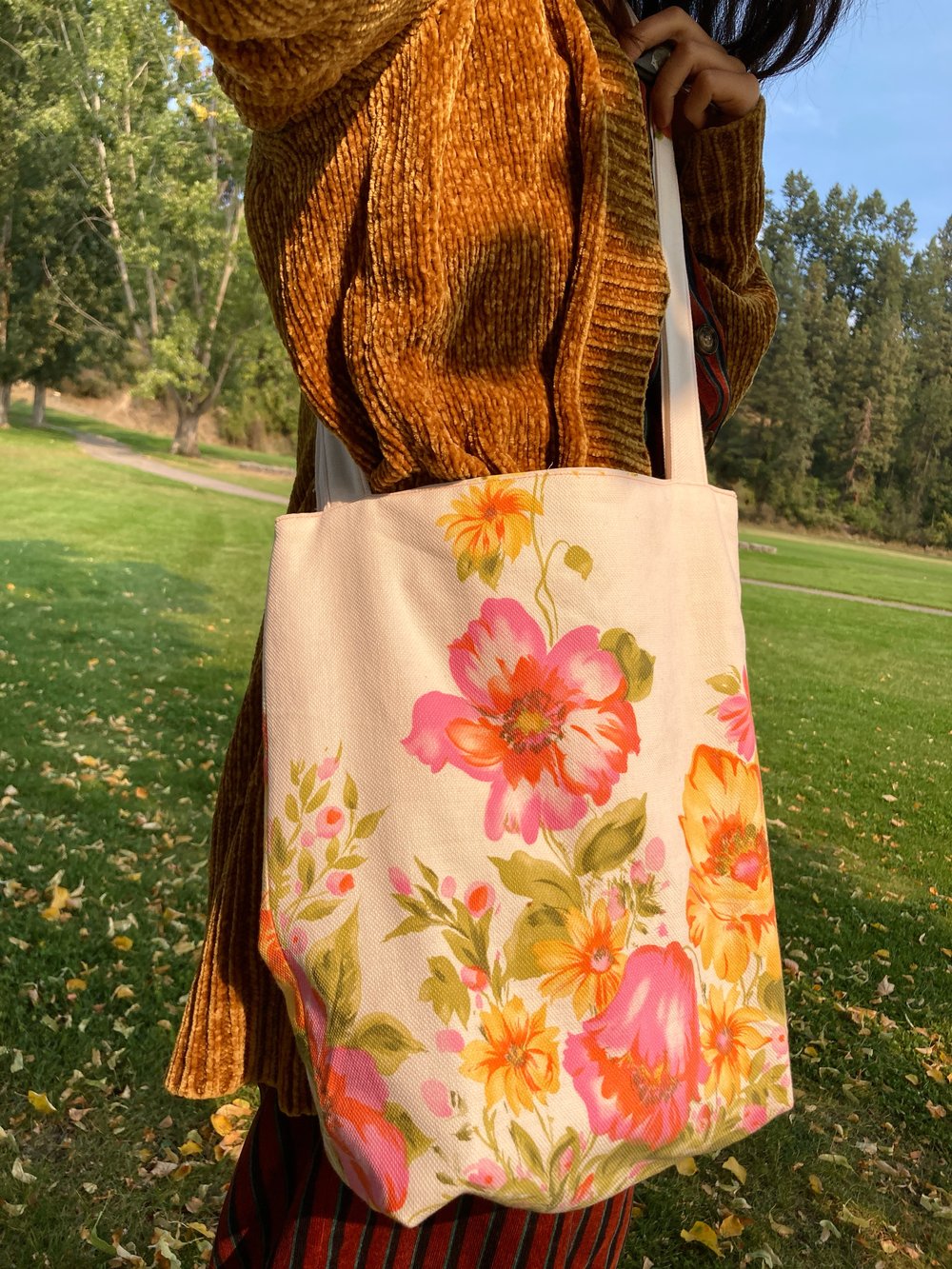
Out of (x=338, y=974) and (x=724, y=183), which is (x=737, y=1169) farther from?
(x=724, y=183)

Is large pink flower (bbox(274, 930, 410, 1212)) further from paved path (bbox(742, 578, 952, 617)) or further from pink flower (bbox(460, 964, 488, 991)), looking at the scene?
paved path (bbox(742, 578, 952, 617))

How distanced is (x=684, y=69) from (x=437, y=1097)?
0.86 metres

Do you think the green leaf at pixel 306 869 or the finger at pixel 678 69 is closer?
the green leaf at pixel 306 869

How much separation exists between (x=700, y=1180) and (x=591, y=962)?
1979 millimetres

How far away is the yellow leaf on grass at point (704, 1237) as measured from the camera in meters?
2.17

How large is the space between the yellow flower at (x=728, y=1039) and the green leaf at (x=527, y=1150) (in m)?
0.14

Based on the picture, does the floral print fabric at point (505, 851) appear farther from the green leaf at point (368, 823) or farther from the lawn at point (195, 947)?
the lawn at point (195, 947)

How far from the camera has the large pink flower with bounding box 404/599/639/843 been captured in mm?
738

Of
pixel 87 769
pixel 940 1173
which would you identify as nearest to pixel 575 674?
pixel 940 1173

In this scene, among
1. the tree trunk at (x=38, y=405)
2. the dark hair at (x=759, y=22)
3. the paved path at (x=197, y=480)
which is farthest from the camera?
the tree trunk at (x=38, y=405)

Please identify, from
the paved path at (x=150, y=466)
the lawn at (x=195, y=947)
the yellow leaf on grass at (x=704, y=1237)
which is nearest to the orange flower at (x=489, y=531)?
the lawn at (x=195, y=947)

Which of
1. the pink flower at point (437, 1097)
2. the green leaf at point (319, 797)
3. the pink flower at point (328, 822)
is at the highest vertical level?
the green leaf at point (319, 797)

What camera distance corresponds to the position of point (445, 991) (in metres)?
0.71

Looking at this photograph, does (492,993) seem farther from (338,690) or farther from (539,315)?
(539,315)
